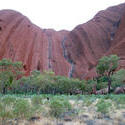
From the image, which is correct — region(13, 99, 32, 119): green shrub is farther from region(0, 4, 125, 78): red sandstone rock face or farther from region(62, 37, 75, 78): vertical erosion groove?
region(62, 37, 75, 78): vertical erosion groove

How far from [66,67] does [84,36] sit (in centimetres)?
1631

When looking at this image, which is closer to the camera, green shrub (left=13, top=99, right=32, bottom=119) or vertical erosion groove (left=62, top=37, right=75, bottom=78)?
green shrub (left=13, top=99, right=32, bottom=119)

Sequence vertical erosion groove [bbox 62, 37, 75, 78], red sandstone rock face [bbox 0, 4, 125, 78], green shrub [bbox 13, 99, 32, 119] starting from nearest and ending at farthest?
green shrub [bbox 13, 99, 32, 119], red sandstone rock face [bbox 0, 4, 125, 78], vertical erosion groove [bbox 62, 37, 75, 78]

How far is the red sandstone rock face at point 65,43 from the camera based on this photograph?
5222 centimetres

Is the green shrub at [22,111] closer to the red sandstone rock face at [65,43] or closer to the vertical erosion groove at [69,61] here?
the red sandstone rock face at [65,43]

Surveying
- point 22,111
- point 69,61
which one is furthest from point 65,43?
point 22,111

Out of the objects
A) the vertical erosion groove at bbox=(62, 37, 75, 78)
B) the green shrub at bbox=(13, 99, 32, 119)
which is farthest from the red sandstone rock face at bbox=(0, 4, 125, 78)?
the green shrub at bbox=(13, 99, 32, 119)

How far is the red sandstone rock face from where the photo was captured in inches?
2056

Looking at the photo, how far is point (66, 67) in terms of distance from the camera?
180ft

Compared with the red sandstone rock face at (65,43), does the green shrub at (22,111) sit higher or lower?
lower

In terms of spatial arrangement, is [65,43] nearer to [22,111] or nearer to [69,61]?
[69,61]

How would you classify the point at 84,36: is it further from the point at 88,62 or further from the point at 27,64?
the point at 27,64

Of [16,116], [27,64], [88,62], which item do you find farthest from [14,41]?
[16,116]

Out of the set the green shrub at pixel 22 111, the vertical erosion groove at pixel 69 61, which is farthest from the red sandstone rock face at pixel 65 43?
the green shrub at pixel 22 111
